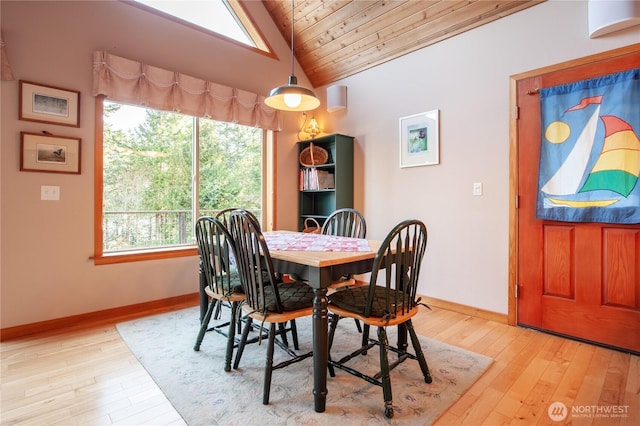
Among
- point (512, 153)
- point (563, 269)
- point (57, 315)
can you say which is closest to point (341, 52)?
point (512, 153)

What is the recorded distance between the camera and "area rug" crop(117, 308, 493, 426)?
156 centimetres

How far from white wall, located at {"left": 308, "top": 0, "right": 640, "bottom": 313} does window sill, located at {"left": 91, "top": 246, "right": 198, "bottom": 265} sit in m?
2.11

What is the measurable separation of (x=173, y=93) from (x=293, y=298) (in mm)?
2440

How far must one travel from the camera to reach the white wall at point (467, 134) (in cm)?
253

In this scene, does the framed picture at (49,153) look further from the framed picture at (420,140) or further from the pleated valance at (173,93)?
the framed picture at (420,140)

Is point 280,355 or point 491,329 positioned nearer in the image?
point 280,355

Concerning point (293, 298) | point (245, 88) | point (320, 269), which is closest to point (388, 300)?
point (320, 269)

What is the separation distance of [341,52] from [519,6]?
1823 millimetres

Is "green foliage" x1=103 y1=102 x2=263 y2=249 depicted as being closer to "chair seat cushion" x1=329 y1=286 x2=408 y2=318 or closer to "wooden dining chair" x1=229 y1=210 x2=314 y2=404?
"wooden dining chair" x1=229 y1=210 x2=314 y2=404

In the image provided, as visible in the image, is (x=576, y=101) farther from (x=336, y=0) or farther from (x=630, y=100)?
(x=336, y=0)


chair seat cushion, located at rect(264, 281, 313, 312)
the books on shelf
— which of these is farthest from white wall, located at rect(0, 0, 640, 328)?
chair seat cushion, located at rect(264, 281, 313, 312)

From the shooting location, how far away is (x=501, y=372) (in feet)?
6.42

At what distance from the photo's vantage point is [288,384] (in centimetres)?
183

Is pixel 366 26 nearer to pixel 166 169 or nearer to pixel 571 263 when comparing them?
pixel 166 169
